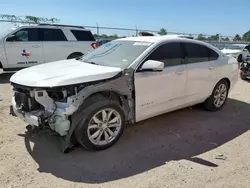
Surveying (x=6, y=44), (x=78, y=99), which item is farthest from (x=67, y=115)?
(x=6, y=44)

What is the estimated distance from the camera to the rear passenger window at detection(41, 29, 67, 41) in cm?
955

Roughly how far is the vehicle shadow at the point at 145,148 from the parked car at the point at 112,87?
0.25m

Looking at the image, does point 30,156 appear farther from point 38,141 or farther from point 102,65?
point 102,65

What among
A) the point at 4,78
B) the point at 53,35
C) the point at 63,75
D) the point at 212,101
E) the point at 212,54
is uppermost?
the point at 53,35

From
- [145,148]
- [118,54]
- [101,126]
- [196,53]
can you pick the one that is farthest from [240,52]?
[101,126]

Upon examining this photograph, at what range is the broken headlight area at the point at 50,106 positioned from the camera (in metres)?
3.26

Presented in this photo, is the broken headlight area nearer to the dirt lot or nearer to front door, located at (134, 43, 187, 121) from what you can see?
the dirt lot

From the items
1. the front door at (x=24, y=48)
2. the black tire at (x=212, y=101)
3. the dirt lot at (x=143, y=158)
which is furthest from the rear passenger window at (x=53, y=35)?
the black tire at (x=212, y=101)

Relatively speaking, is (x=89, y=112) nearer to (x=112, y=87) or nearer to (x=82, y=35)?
(x=112, y=87)

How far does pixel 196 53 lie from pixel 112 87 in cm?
217

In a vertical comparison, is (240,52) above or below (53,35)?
below

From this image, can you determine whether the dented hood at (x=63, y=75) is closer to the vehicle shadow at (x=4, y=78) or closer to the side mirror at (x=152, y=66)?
the side mirror at (x=152, y=66)

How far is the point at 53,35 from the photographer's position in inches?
384

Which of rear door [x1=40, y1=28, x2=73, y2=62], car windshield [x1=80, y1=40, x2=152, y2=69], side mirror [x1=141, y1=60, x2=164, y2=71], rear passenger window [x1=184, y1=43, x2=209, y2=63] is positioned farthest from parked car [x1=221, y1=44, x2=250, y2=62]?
side mirror [x1=141, y1=60, x2=164, y2=71]
